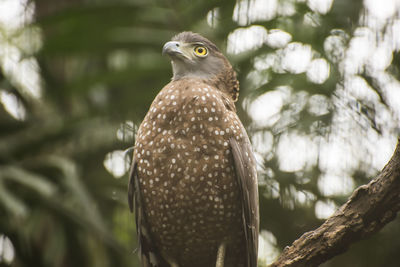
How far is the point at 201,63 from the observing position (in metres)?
4.39

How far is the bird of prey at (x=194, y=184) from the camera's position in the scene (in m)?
3.76

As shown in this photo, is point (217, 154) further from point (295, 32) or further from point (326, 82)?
point (295, 32)

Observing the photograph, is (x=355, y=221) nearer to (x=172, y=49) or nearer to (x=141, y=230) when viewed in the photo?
(x=141, y=230)

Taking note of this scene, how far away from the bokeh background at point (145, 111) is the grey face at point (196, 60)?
55 centimetres

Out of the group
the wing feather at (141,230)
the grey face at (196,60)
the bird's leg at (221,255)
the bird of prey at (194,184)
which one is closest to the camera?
the bird of prey at (194,184)

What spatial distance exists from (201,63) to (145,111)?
1.36 meters

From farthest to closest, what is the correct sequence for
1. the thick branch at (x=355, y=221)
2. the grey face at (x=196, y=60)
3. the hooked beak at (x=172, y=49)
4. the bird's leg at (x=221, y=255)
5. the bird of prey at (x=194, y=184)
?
the grey face at (x=196, y=60) → the hooked beak at (x=172, y=49) → the bird's leg at (x=221, y=255) → the bird of prey at (x=194, y=184) → the thick branch at (x=355, y=221)

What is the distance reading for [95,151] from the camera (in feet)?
19.5

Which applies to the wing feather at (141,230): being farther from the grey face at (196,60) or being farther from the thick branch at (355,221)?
the thick branch at (355,221)

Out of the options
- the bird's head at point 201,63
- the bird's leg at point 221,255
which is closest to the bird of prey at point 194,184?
the bird's leg at point 221,255

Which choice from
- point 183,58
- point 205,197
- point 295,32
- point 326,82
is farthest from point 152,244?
point 295,32

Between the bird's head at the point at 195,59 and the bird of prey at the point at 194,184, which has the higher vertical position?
the bird's head at the point at 195,59

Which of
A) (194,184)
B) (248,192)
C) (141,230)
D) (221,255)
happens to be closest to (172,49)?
(194,184)

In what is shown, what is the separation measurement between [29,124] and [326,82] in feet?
10.5
